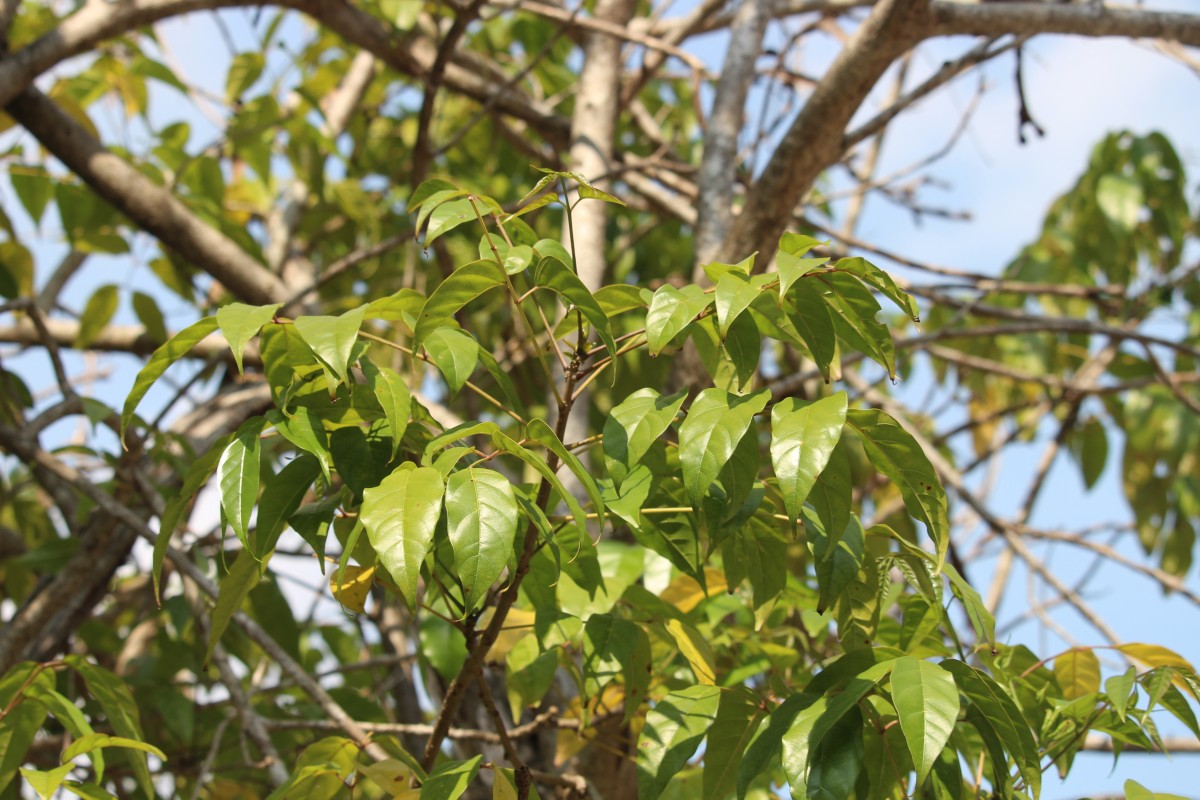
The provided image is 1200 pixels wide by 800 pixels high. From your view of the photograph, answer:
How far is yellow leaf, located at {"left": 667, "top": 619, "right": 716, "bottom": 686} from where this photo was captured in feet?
3.35

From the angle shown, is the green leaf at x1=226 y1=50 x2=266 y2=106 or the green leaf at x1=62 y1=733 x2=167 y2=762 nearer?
the green leaf at x1=62 y1=733 x2=167 y2=762

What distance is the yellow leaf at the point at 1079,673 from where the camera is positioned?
1.14m

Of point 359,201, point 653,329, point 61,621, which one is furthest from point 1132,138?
point 61,621

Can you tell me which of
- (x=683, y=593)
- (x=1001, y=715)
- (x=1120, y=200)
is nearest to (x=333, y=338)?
(x=1001, y=715)

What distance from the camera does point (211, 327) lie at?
879mm

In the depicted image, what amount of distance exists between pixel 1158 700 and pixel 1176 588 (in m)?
0.97

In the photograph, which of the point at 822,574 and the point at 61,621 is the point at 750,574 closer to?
the point at 822,574

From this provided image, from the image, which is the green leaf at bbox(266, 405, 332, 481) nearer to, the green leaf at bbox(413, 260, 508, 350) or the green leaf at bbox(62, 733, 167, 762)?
the green leaf at bbox(413, 260, 508, 350)

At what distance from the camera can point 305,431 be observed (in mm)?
829

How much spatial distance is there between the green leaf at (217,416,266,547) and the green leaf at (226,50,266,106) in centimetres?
169

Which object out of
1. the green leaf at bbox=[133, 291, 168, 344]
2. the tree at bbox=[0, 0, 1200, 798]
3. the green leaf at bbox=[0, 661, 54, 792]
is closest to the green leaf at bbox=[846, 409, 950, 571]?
the tree at bbox=[0, 0, 1200, 798]

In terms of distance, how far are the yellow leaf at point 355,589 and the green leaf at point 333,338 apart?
0.19 m

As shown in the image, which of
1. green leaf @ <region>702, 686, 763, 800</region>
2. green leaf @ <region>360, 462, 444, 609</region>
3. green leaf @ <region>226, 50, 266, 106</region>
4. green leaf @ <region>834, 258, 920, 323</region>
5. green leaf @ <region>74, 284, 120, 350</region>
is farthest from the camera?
green leaf @ <region>226, 50, 266, 106</region>

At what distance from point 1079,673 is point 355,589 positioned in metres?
0.72
